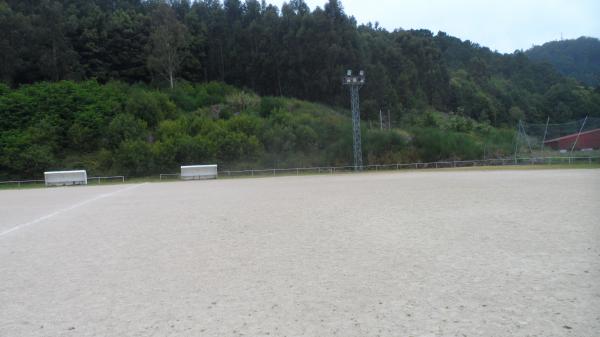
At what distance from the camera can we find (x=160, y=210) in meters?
14.2

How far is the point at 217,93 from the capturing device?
6031 centimetres

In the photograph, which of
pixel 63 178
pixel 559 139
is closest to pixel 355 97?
pixel 559 139

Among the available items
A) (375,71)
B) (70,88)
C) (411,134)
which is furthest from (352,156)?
(70,88)

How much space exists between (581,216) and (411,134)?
38769 mm

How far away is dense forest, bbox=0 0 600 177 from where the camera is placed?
4378 cm

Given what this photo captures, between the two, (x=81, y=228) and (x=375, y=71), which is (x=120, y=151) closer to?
(x=81, y=228)

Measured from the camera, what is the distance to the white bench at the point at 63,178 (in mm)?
35812

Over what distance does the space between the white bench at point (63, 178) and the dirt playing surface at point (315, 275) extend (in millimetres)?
27466

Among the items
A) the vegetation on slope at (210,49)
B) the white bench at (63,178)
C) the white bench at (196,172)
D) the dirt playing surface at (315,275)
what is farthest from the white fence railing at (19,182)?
the dirt playing surface at (315,275)

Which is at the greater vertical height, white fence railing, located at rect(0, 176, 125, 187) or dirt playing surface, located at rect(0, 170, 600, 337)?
white fence railing, located at rect(0, 176, 125, 187)

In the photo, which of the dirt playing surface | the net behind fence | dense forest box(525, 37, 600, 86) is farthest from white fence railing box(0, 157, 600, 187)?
the dirt playing surface

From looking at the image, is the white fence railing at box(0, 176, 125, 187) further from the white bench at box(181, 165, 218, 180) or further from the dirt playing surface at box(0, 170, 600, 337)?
the dirt playing surface at box(0, 170, 600, 337)

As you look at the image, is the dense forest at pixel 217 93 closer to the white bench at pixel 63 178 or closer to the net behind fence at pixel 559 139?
the net behind fence at pixel 559 139

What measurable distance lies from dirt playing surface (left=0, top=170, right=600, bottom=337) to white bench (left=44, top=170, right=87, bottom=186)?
90.1 feet
